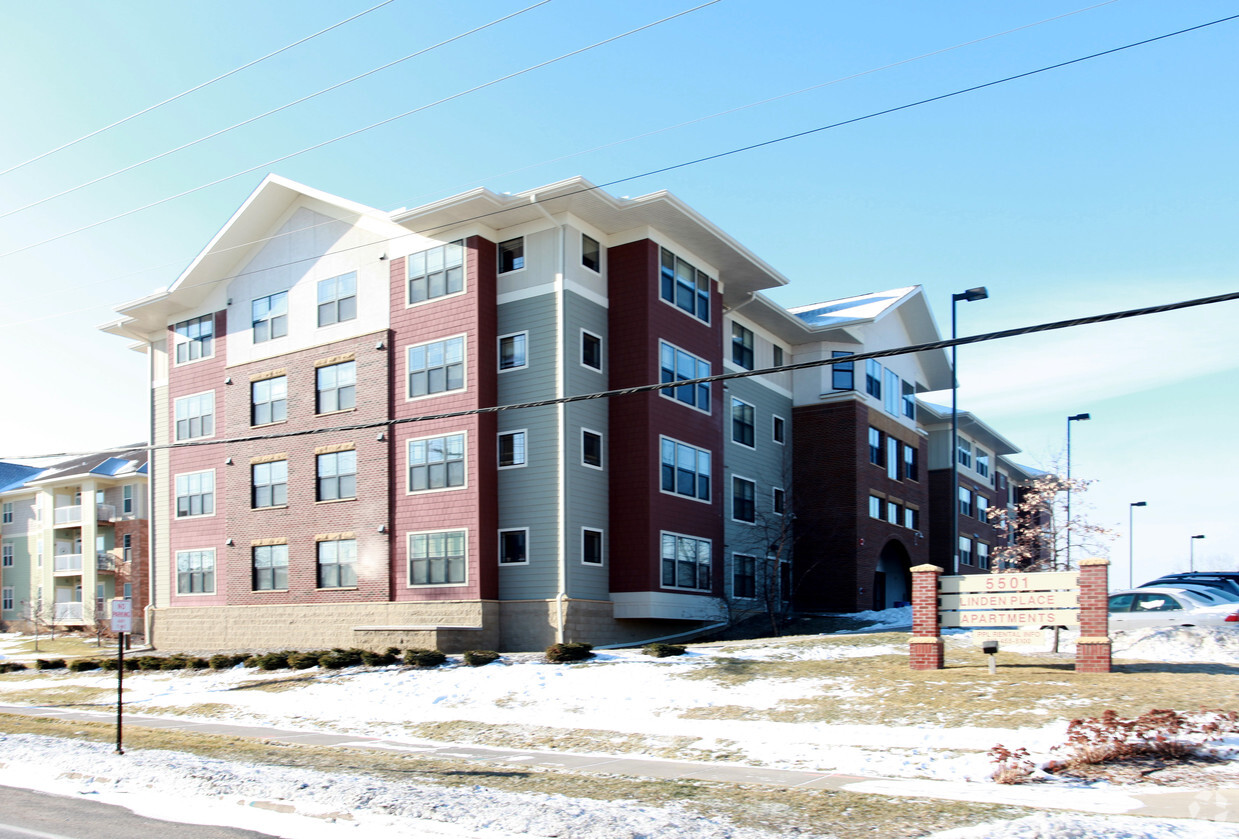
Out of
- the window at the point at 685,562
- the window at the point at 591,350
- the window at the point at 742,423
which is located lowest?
the window at the point at 685,562

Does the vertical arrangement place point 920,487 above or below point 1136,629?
above

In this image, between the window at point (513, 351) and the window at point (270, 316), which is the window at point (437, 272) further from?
the window at point (270, 316)

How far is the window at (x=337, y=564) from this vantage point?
104 ft

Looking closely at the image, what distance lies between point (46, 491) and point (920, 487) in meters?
51.5

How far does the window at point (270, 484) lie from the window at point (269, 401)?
1.48 meters

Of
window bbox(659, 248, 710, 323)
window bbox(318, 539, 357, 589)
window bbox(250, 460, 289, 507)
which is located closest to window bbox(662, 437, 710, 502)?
window bbox(659, 248, 710, 323)

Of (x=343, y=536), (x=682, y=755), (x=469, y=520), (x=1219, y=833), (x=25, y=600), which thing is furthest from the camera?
(x=25, y=600)

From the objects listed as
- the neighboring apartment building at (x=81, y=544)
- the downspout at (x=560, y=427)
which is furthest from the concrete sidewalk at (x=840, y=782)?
the neighboring apartment building at (x=81, y=544)

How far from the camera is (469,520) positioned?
2888cm

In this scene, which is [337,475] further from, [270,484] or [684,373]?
[684,373]

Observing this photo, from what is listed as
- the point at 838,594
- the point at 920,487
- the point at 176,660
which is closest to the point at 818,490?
the point at 838,594

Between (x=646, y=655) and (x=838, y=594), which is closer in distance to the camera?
(x=646, y=655)

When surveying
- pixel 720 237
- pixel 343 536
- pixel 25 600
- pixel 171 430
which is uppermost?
pixel 720 237

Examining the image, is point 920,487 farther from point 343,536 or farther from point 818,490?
point 343,536
